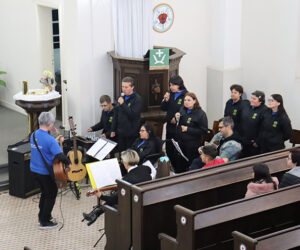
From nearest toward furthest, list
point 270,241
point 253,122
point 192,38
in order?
point 270,241 → point 253,122 → point 192,38

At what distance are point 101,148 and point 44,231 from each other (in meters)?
1.46

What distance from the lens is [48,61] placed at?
35.3 ft

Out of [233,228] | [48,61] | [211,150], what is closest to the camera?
[233,228]

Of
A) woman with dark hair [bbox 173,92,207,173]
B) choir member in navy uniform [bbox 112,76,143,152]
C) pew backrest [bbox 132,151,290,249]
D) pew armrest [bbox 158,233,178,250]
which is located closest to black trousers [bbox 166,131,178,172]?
woman with dark hair [bbox 173,92,207,173]

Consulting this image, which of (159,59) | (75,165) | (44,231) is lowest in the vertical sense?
Result: (44,231)

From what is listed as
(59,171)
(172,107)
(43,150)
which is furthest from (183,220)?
(172,107)

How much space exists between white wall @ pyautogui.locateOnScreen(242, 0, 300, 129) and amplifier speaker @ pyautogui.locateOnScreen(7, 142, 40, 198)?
169 inches

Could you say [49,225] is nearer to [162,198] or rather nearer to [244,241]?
[162,198]

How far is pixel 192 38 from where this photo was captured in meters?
10.0

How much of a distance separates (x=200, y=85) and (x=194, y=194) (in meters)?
5.02

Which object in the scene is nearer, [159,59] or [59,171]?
[59,171]

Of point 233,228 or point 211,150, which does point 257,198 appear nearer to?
point 233,228

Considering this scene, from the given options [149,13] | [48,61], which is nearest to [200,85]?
[149,13]

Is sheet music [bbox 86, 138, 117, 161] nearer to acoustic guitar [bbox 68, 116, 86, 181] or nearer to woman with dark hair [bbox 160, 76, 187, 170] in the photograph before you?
acoustic guitar [bbox 68, 116, 86, 181]
